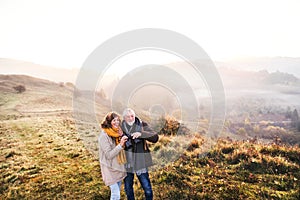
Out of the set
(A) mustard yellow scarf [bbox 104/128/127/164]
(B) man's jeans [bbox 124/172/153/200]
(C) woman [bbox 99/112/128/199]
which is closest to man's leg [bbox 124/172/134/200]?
(B) man's jeans [bbox 124/172/153/200]

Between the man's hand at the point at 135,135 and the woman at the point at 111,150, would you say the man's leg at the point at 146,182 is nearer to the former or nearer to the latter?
the woman at the point at 111,150

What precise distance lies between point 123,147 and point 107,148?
336 mm

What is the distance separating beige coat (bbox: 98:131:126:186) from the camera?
5.08 meters

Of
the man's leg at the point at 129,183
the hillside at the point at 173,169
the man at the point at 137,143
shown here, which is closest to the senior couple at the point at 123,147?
the man at the point at 137,143

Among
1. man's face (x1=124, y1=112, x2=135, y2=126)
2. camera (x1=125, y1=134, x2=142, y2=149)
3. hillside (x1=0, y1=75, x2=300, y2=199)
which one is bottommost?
hillside (x1=0, y1=75, x2=300, y2=199)

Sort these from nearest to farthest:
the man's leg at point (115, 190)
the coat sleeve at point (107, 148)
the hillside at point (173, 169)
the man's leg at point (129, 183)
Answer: the coat sleeve at point (107, 148), the man's leg at point (115, 190), the man's leg at point (129, 183), the hillside at point (173, 169)

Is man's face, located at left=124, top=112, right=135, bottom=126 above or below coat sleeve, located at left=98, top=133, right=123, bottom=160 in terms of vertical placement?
above

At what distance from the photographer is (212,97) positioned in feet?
23.6

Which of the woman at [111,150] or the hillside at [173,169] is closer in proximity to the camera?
the woman at [111,150]

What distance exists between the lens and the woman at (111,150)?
515cm

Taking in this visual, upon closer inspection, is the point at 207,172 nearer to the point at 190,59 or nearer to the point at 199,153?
the point at 199,153

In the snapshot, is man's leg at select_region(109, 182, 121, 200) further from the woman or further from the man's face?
the man's face

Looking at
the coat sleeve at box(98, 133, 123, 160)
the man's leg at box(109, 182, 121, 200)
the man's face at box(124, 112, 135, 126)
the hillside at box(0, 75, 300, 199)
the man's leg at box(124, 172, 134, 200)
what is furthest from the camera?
the hillside at box(0, 75, 300, 199)

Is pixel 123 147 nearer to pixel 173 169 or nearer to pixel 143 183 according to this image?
pixel 143 183
